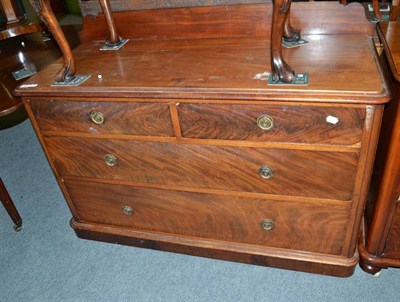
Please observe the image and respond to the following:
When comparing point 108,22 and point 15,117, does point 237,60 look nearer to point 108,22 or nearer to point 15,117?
point 108,22

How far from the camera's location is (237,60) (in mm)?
1446

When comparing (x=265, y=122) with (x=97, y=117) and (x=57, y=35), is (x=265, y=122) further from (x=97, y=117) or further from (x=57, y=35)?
(x=57, y=35)

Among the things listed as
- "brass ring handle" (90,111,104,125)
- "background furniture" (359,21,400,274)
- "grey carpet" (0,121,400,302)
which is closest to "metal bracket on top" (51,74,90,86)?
"brass ring handle" (90,111,104,125)

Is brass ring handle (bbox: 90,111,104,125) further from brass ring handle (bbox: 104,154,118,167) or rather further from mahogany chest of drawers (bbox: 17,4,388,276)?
brass ring handle (bbox: 104,154,118,167)

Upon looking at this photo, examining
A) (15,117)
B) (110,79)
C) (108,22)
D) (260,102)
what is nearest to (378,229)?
(260,102)

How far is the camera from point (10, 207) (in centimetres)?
203

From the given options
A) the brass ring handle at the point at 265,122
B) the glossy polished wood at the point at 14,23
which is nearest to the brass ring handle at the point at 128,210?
the brass ring handle at the point at 265,122

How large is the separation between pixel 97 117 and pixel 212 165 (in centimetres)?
49

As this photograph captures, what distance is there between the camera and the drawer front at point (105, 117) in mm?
1390

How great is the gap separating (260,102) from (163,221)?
2.68 ft

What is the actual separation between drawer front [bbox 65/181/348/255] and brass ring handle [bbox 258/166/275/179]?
0.14 m

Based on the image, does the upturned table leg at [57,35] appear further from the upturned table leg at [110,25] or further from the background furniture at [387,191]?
the background furniture at [387,191]

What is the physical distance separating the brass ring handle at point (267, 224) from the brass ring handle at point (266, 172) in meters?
0.24

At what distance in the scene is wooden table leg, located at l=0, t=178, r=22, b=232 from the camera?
1.97 metres
